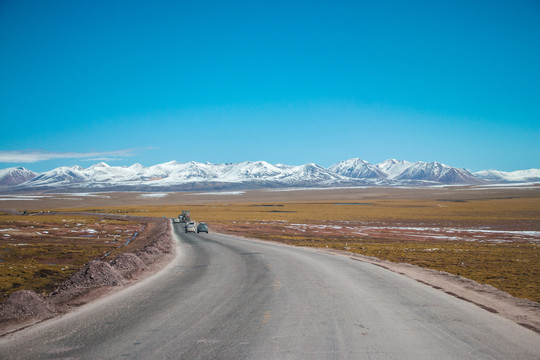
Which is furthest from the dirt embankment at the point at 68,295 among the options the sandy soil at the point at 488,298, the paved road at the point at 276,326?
the sandy soil at the point at 488,298

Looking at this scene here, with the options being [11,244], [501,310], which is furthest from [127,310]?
[11,244]

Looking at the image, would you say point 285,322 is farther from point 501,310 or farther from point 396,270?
point 396,270

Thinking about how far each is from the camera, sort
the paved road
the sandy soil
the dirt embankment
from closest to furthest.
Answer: the paved road → the dirt embankment → the sandy soil

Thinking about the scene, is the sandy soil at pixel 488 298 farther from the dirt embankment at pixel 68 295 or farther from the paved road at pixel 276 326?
the dirt embankment at pixel 68 295

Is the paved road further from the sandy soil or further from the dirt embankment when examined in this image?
the dirt embankment

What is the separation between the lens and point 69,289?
14.0 m

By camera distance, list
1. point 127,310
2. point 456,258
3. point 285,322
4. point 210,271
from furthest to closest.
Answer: point 456,258
point 210,271
point 127,310
point 285,322

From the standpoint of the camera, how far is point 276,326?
9.23 m

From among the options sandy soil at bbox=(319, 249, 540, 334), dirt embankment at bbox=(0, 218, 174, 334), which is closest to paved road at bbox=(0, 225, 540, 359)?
sandy soil at bbox=(319, 249, 540, 334)

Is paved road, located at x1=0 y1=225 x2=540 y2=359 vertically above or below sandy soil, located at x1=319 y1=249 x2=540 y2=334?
above

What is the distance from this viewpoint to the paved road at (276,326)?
7.59 metres

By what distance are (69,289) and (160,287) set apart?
3.44 meters

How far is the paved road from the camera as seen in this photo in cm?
759

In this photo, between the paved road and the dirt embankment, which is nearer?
the paved road
